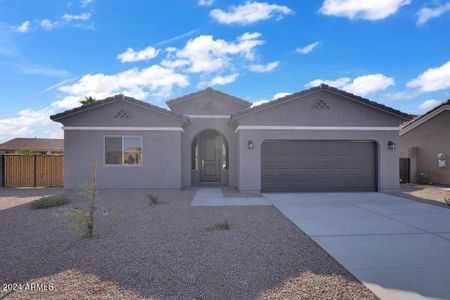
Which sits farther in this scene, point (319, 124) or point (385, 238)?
point (319, 124)

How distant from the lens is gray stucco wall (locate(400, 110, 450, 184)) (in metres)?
14.4

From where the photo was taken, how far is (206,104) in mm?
13789

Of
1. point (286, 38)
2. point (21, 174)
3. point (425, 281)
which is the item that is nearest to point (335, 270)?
point (425, 281)

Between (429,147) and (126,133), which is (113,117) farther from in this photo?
(429,147)

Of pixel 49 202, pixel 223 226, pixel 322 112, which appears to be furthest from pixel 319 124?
pixel 49 202

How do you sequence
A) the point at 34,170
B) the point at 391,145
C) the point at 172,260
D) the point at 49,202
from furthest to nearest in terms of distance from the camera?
the point at 34,170
the point at 391,145
the point at 49,202
the point at 172,260

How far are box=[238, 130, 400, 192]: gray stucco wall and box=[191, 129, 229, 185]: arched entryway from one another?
3.45m

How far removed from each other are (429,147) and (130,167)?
634 inches

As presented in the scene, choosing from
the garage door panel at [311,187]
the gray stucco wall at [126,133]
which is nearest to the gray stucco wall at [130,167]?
the gray stucco wall at [126,133]

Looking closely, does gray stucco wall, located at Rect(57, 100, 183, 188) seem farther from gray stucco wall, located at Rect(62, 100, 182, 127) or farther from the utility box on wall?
the utility box on wall

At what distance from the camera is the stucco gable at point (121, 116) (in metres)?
12.3

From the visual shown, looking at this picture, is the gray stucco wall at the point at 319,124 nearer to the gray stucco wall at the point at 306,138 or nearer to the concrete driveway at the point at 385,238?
the gray stucco wall at the point at 306,138

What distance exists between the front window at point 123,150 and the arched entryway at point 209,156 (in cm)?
334

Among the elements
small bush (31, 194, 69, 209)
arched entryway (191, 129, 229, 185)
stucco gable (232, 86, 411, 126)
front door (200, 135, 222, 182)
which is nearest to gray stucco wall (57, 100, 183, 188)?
arched entryway (191, 129, 229, 185)
